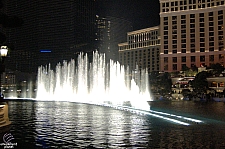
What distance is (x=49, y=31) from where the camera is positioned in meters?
141

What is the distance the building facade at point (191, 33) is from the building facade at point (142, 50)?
13072 millimetres

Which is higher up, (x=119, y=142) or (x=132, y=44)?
(x=132, y=44)

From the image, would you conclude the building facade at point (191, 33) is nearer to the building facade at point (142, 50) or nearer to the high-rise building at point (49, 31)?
the building facade at point (142, 50)

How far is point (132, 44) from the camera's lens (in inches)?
4870

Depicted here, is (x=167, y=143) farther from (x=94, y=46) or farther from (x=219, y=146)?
(x=94, y=46)

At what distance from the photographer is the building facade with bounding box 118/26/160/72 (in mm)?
112812

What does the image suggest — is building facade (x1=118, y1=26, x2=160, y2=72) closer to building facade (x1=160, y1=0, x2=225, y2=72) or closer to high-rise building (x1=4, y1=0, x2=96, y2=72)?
building facade (x1=160, y1=0, x2=225, y2=72)

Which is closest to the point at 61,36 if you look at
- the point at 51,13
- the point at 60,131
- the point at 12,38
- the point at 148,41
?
the point at 51,13

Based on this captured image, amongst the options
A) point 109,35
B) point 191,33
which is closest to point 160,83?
point 191,33

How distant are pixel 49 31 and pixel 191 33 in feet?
220

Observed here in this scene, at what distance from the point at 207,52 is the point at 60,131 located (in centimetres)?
8388

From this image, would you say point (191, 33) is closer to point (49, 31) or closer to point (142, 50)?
point (142, 50)

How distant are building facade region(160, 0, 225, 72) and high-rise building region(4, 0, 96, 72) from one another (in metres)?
51.5

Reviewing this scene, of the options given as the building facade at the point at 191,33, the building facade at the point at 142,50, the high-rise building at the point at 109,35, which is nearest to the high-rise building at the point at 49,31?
the high-rise building at the point at 109,35
